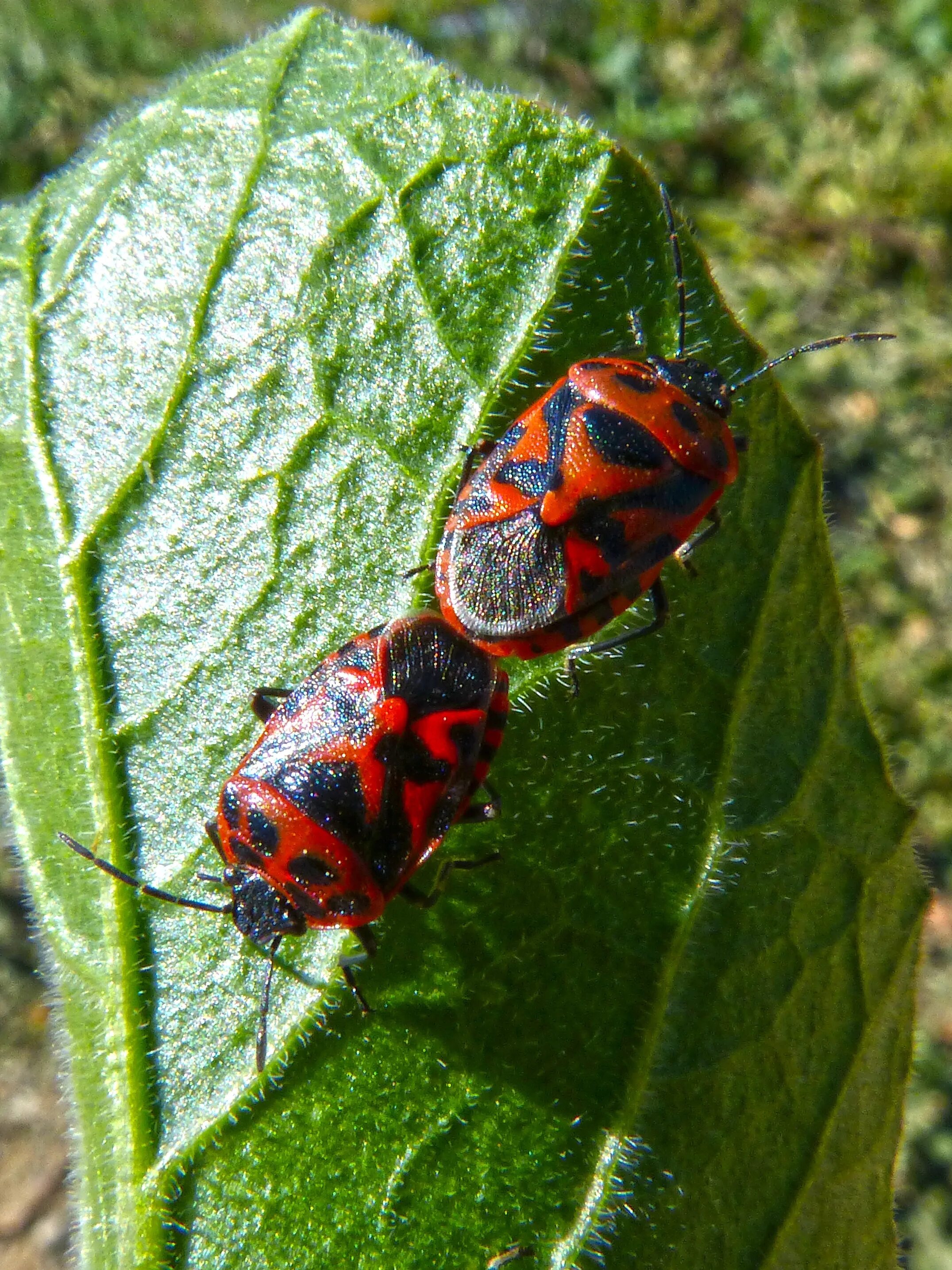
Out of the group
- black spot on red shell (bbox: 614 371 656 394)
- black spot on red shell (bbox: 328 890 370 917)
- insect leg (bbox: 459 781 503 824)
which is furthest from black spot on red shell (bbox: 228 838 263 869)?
black spot on red shell (bbox: 614 371 656 394)

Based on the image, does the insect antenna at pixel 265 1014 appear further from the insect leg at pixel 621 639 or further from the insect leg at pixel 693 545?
the insect leg at pixel 693 545

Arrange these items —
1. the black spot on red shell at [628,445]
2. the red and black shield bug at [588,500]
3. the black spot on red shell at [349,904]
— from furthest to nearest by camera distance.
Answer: the black spot on red shell at [628,445] < the red and black shield bug at [588,500] < the black spot on red shell at [349,904]

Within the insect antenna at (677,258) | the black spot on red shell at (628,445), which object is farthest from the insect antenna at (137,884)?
the insect antenna at (677,258)

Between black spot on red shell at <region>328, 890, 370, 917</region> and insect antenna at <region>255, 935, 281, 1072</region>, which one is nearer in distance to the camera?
insect antenna at <region>255, 935, 281, 1072</region>

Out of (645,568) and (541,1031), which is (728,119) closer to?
(645,568)

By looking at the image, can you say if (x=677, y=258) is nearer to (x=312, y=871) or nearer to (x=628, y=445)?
(x=628, y=445)

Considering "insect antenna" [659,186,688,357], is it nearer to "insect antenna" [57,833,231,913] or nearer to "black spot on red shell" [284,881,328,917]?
"black spot on red shell" [284,881,328,917]

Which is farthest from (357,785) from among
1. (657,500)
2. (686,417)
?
(686,417)
